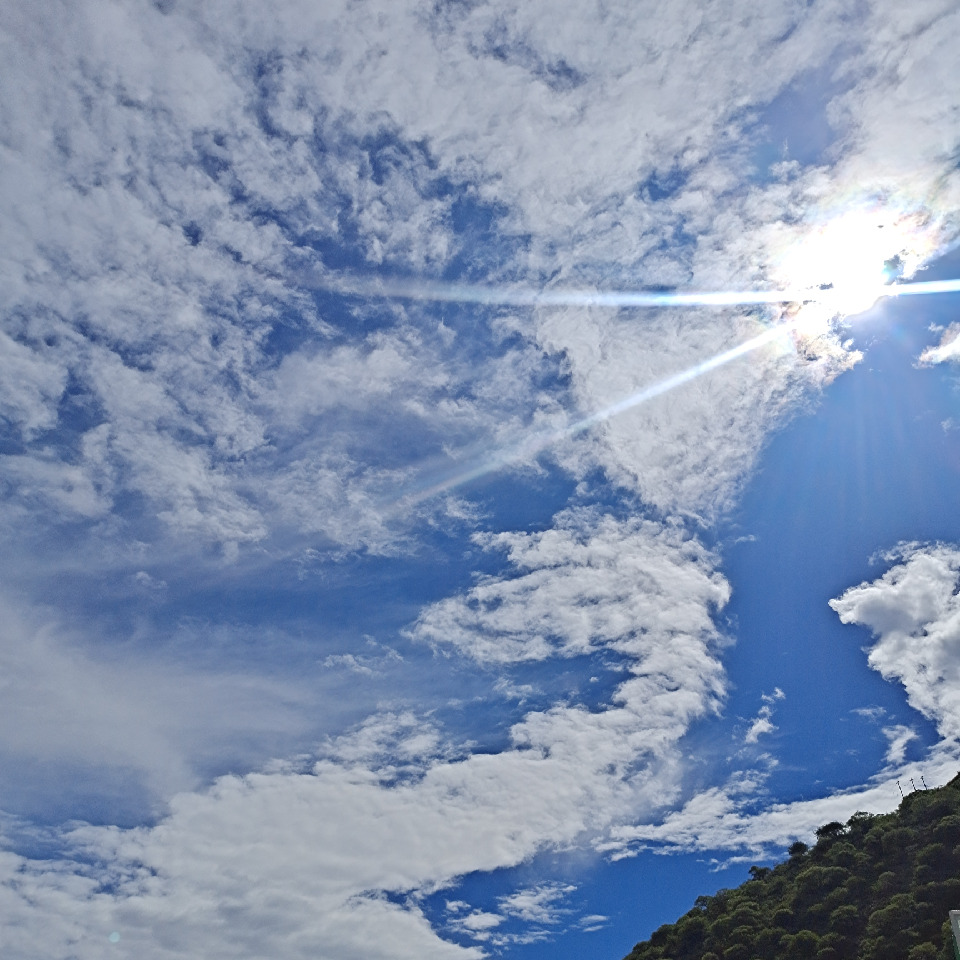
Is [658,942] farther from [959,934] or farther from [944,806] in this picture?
[959,934]

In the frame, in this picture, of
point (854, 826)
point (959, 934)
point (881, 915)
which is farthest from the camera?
point (854, 826)

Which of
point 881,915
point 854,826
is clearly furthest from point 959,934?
point 854,826

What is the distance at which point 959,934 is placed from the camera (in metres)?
35.1

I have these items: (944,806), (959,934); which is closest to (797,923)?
(944,806)

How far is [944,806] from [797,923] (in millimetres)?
15103

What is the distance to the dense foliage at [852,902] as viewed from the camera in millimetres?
49625

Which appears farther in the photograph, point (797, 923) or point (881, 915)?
point (797, 923)

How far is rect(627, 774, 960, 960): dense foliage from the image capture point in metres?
49.6

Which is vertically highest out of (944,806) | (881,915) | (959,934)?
(944,806)

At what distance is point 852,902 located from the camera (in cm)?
5644

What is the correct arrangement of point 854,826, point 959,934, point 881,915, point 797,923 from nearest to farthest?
point 959,934 < point 881,915 < point 797,923 < point 854,826

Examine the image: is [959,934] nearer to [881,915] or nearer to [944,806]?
[881,915]

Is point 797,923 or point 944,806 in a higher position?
point 944,806

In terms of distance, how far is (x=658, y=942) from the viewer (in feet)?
234
